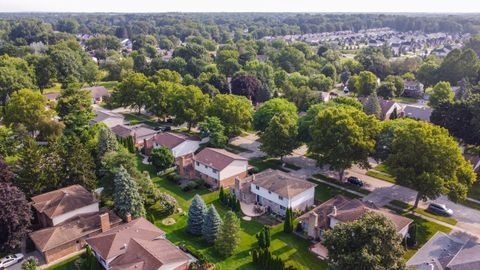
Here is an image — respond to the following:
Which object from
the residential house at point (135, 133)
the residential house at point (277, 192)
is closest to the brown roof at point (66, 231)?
the residential house at point (277, 192)

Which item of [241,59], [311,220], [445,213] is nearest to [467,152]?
[445,213]

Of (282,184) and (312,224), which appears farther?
(282,184)

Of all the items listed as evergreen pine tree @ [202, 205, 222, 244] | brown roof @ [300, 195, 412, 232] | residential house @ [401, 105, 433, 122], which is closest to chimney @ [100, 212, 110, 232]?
evergreen pine tree @ [202, 205, 222, 244]

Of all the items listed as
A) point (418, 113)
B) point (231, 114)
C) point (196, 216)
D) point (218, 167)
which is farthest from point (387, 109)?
point (196, 216)

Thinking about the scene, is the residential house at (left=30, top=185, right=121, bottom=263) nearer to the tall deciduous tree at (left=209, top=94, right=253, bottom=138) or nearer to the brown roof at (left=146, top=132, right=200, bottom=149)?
the brown roof at (left=146, top=132, right=200, bottom=149)

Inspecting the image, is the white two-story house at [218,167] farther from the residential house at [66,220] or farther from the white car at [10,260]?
the white car at [10,260]

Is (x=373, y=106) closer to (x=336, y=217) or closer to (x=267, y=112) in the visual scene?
(x=267, y=112)
